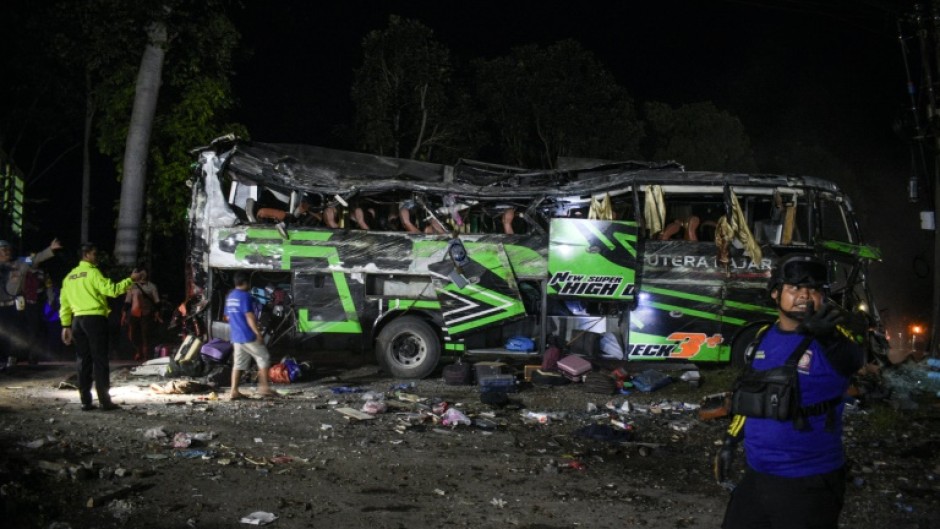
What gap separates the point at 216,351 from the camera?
37.9 ft

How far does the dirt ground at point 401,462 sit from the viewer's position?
573 centimetres

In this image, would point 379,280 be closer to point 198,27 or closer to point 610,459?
point 610,459

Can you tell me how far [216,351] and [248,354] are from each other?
4.43ft

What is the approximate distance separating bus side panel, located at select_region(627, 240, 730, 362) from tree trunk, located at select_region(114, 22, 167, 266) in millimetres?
10129

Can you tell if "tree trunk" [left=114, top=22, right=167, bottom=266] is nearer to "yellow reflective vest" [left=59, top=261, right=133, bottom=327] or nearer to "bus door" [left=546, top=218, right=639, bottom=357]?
"yellow reflective vest" [left=59, top=261, right=133, bottom=327]

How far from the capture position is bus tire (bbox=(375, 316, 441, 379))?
12.2m

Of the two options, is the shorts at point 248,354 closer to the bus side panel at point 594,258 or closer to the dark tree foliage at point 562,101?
the bus side panel at point 594,258

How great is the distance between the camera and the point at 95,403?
951cm

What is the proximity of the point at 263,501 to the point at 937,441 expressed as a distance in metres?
6.52

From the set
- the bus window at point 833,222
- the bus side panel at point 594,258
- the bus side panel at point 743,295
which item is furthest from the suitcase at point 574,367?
the bus window at point 833,222

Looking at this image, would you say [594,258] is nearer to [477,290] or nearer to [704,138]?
[477,290]

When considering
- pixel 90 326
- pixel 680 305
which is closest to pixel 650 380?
pixel 680 305

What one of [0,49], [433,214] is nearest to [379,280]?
[433,214]

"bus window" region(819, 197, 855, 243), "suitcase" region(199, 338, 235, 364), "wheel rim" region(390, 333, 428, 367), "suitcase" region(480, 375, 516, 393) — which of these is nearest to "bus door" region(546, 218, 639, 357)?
"suitcase" region(480, 375, 516, 393)
